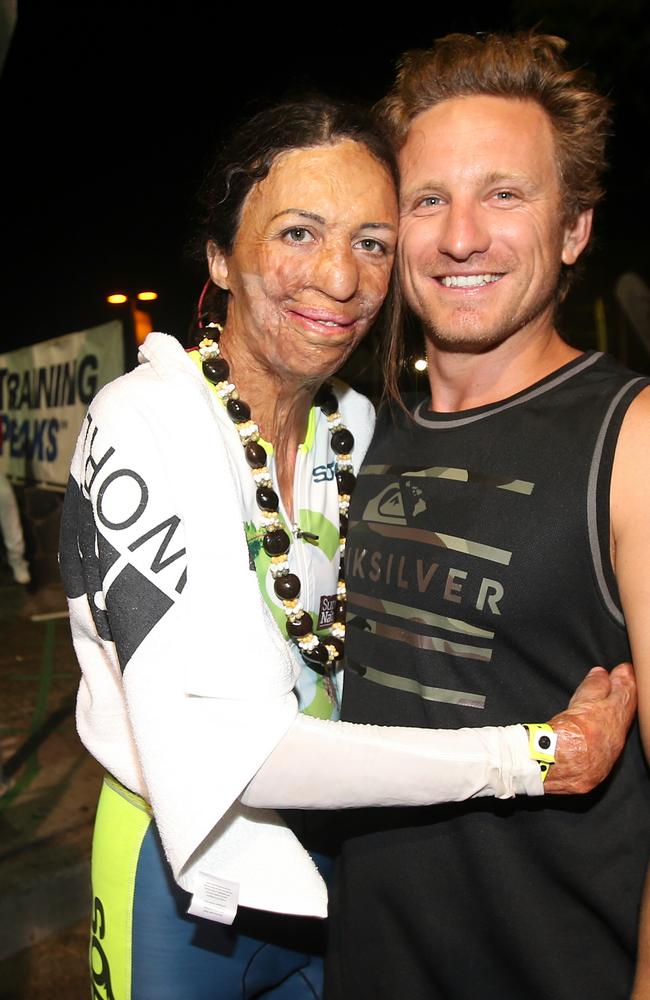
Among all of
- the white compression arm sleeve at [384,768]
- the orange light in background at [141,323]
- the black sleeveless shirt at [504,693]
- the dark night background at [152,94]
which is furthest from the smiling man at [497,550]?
the orange light in background at [141,323]

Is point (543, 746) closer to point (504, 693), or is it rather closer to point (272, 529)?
point (504, 693)

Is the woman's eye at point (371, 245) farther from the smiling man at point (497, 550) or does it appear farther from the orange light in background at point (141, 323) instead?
the orange light in background at point (141, 323)

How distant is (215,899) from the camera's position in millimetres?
1369

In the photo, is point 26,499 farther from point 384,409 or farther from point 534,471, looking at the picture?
point 534,471

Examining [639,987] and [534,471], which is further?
[534,471]

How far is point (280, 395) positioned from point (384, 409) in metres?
0.36

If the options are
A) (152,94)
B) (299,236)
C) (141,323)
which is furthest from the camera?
(141,323)

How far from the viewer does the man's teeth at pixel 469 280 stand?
5.44 feet

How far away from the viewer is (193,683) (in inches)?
50.3

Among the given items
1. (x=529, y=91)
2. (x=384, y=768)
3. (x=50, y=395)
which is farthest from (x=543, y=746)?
(x=50, y=395)

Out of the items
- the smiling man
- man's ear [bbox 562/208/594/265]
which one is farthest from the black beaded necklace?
man's ear [bbox 562/208/594/265]

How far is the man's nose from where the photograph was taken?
1617mm

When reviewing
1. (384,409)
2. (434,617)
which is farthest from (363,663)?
(384,409)

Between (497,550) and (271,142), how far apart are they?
921mm
